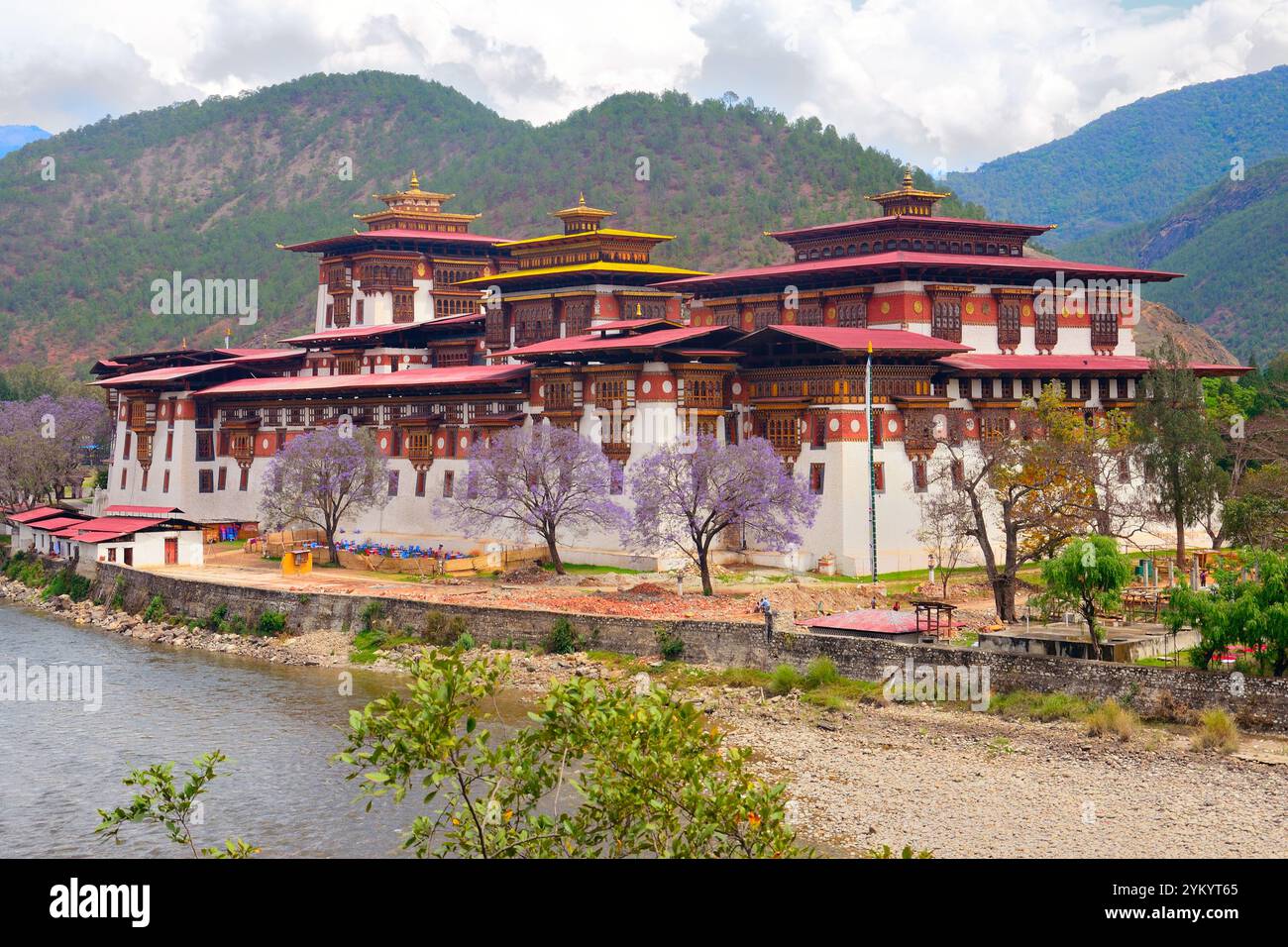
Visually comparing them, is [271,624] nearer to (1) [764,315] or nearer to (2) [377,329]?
(1) [764,315]

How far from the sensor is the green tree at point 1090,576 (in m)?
41.7

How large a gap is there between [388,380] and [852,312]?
989 inches

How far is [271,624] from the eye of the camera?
202 feet

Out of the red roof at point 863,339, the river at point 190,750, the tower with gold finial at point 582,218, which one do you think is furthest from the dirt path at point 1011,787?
the tower with gold finial at point 582,218

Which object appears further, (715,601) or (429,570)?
(429,570)

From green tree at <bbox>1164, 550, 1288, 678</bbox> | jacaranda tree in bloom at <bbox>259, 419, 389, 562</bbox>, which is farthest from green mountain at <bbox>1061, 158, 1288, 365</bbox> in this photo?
green tree at <bbox>1164, 550, 1288, 678</bbox>

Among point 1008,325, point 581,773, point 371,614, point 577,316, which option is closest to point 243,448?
point 577,316

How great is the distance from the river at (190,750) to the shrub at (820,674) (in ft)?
30.8

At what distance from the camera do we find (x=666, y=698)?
1745cm

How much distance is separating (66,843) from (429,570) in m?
36.0

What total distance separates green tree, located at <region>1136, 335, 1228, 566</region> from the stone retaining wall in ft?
59.4

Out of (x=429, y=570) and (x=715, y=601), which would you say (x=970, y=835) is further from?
(x=429, y=570)

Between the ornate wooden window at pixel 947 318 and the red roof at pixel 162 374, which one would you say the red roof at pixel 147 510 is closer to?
the red roof at pixel 162 374
